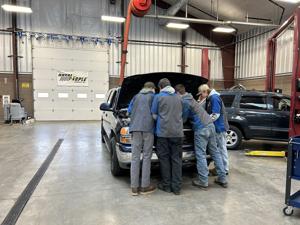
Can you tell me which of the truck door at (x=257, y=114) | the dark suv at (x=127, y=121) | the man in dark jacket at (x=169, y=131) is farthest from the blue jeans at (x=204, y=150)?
the truck door at (x=257, y=114)

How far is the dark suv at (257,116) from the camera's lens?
6.85m

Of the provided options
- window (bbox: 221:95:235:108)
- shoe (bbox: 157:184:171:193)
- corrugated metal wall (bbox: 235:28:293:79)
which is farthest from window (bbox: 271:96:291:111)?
corrugated metal wall (bbox: 235:28:293:79)

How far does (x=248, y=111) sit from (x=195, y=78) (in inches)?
116

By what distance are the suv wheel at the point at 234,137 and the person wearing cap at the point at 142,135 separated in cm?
394

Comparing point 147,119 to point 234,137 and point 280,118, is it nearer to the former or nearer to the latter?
point 234,137

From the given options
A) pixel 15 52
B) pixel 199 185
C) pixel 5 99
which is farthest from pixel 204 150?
pixel 15 52

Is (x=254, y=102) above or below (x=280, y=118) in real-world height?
above

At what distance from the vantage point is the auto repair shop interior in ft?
11.5

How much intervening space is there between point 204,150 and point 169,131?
791 mm

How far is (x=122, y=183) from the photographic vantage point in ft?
14.4

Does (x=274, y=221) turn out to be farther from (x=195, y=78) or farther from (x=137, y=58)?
(x=137, y=58)

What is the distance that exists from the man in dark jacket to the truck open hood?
2.48 ft

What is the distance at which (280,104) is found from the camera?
22.6 feet

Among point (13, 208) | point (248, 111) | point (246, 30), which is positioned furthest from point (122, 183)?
point (246, 30)
